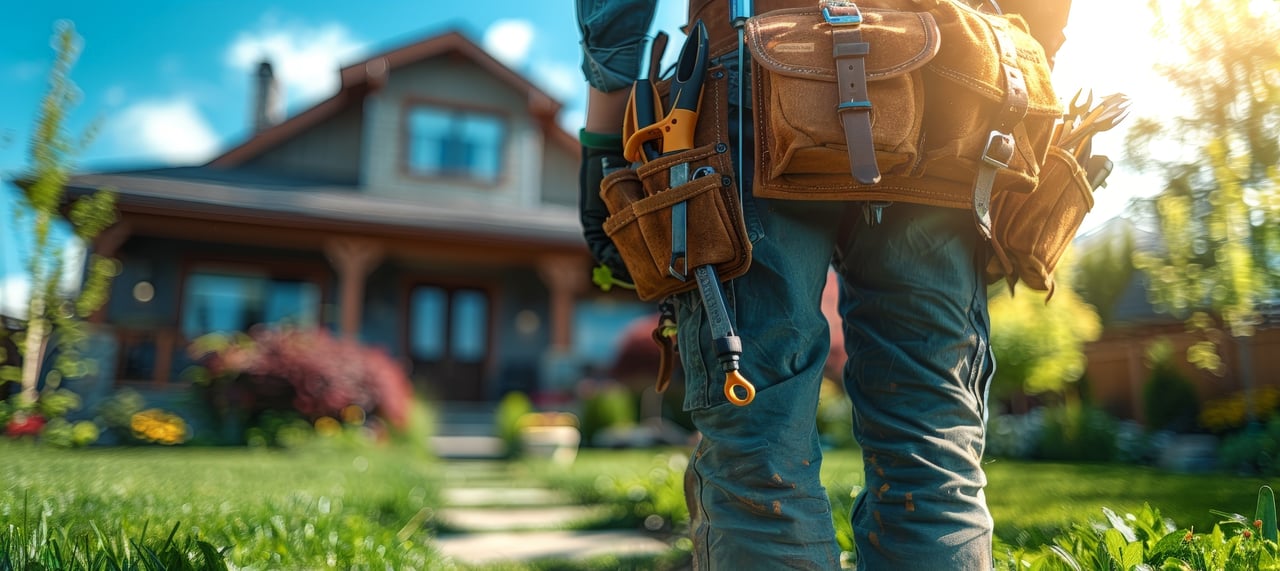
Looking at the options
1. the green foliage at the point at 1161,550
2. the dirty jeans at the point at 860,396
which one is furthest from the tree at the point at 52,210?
the green foliage at the point at 1161,550

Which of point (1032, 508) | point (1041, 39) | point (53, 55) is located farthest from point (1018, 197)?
point (53, 55)

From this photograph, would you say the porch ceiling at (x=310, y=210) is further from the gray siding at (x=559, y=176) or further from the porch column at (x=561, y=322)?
the gray siding at (x=559, y=176)

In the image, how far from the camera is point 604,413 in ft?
33.9

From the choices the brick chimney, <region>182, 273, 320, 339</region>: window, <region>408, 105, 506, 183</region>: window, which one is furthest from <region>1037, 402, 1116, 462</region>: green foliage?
the brick chimney

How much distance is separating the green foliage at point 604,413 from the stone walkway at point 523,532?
179 inches

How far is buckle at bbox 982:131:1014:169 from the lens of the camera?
126cm

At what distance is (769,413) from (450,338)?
13004 millimetres

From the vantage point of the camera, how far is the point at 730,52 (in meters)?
1.40

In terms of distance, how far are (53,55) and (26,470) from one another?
1747 mm

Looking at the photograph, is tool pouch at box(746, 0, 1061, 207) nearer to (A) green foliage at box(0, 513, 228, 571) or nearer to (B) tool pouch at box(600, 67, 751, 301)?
(B) tool pouch at box(600, 67, 751, 301)

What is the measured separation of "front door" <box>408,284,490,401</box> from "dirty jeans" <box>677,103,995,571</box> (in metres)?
12.5

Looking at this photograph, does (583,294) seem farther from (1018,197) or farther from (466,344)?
(1018,197)

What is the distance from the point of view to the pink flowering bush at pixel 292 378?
27.2ft

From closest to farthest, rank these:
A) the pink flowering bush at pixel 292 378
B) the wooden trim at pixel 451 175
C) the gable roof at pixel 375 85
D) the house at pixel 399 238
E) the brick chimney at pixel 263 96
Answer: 1. the pink flowering bush at pixel 292 378
2. the house at pixel 399 238
3. the gable roof at pixel 375 85
4. the wooden trim at pixel 451 175
5. the brick chimney at pixel 263 96
